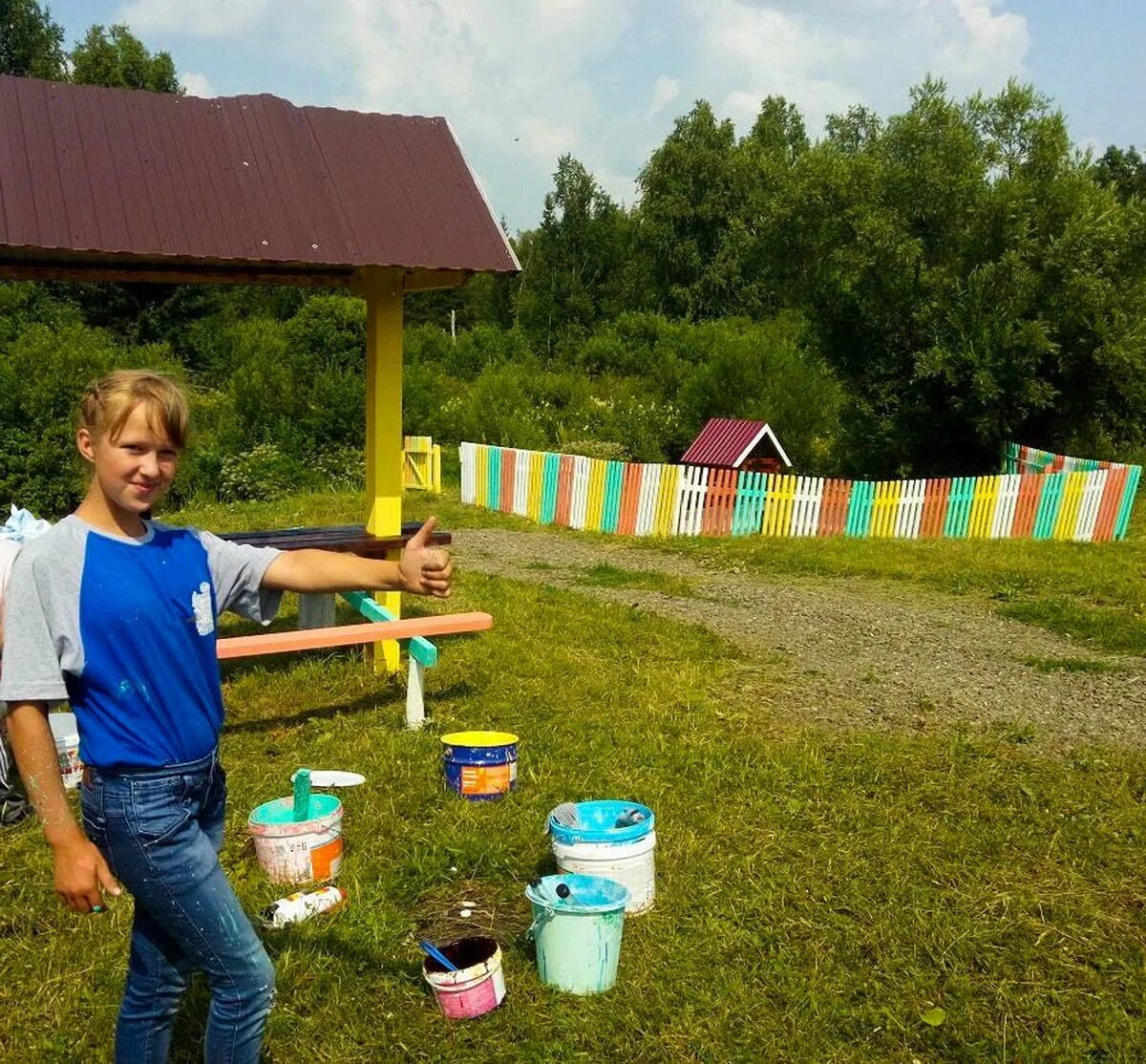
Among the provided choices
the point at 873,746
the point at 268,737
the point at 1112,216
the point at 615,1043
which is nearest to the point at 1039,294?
the point at 1112,216

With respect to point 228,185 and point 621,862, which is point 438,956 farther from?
point 228,185

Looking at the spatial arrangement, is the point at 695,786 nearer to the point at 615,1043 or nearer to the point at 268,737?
the point at 615,1043

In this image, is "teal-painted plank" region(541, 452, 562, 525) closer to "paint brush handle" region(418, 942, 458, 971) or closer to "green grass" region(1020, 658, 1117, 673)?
"green grass" region(1020, 658, 1117, 673)

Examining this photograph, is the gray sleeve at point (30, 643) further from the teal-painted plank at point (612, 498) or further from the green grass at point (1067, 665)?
the teal-painted plank at point (612, 498)

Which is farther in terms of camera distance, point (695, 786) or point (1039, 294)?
point (1039, 294)

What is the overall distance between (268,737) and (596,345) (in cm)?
2962

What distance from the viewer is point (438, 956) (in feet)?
10.4

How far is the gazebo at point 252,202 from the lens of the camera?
5426mm

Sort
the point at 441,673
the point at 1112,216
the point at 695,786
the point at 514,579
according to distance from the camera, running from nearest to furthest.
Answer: the point at 695,786 < the point at 441,673 < the point at 514,579 < the point at 1112,216

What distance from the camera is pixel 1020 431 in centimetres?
1962

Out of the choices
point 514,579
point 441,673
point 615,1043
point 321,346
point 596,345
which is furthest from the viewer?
point 596,345

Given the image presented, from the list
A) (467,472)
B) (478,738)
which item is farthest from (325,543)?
(467,472)

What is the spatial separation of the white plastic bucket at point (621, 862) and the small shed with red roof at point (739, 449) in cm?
1250

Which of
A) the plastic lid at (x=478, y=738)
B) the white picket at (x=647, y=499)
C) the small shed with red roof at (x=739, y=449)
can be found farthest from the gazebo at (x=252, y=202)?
the small shed with red roof at (x=739, y=449)
